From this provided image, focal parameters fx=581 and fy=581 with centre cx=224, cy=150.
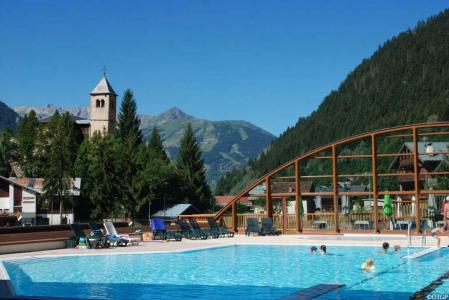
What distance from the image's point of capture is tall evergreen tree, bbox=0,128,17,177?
6769cm

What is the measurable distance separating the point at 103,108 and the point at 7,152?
73.2 feet

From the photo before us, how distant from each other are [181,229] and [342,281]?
13.5 meters

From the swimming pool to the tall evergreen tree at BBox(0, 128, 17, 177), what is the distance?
180 ft

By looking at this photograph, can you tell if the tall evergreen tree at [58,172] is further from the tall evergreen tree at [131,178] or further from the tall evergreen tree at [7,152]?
the tall evergreen tree at [7,152]

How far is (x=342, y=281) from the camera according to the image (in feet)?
38.2

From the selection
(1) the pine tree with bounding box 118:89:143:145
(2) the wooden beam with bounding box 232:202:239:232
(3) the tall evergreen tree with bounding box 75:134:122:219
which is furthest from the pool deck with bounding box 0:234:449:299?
(1) the pine tree with bounding box 118:89:143:145

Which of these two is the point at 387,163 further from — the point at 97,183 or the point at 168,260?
the point at 168,260

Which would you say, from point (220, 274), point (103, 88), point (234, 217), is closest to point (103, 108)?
point (103, 88)

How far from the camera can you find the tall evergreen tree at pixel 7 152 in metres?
67.7

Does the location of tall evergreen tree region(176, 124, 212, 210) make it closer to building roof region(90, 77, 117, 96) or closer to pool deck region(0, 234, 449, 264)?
building roof region(90, 77, 117, 96)

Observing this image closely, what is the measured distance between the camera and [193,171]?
66625 millimetres

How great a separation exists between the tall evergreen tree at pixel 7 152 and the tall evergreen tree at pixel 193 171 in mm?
19679

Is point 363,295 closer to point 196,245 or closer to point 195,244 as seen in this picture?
point 196,245

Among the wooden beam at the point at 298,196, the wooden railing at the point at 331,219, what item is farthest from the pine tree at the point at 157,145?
the wooden beam at the point at 298,196
